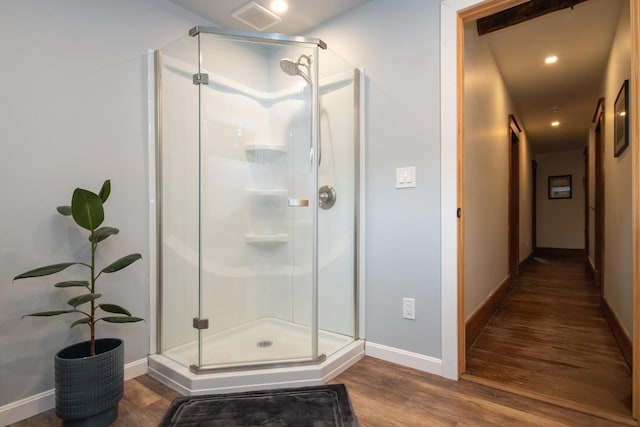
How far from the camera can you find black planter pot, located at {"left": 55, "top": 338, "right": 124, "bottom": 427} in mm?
1354

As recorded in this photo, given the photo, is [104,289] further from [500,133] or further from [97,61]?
[500,133]

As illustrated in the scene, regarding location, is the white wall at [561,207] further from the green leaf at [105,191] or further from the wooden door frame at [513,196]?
the green leaf at [105,191]

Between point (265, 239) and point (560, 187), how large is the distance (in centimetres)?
809

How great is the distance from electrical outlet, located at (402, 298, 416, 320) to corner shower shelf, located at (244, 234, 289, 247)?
0.88 meters

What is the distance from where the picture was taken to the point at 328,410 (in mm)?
1478

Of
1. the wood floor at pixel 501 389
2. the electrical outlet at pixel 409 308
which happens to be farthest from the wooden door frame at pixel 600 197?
the electrical outlet at pixel 409 308

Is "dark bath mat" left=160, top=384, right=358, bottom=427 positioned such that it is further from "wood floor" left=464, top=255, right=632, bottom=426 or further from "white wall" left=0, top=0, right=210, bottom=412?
"wood floor" left=464, top=255, right=632, bottom=426

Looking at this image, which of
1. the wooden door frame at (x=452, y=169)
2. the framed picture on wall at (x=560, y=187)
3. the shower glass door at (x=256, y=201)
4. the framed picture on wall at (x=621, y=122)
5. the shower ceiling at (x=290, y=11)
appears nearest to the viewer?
the wooden door frame at (x=452, y=169)

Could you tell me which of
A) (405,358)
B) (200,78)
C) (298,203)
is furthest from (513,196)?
(200,78)

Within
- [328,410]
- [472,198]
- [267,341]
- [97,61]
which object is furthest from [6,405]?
[472,198]

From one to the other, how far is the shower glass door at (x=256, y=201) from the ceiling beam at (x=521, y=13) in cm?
152

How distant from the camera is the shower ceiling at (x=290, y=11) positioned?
2162mm

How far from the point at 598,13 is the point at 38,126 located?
3.80m

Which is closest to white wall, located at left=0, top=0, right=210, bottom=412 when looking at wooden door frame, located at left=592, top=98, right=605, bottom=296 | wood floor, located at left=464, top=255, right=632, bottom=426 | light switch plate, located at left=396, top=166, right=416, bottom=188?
light switch plate, located at left=396, top=166, right=416, bottom=188
